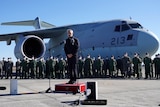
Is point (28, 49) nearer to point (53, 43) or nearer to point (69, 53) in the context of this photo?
point (53, 43)

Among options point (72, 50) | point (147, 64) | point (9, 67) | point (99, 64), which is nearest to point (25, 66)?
point (9, 67)

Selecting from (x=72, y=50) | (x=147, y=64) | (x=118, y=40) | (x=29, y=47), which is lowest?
(x=147, y=64)

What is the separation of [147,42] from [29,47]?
287 inches

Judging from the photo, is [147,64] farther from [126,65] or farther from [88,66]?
[88,66]

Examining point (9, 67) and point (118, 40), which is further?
point (9, 67)

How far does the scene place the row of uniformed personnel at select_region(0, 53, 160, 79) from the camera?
Result: 1731 cm

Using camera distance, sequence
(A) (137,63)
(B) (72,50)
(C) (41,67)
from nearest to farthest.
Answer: (B) (72,50)
(A) (137,63)
(C) (41,67)

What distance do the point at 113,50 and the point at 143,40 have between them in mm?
1994

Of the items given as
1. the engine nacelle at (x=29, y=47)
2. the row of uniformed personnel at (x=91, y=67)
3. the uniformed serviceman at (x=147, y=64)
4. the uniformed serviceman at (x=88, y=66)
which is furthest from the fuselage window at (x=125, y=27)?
the engine nacelle at (x=29, y=47)

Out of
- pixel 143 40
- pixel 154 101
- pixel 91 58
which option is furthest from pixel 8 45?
pixel 154 101

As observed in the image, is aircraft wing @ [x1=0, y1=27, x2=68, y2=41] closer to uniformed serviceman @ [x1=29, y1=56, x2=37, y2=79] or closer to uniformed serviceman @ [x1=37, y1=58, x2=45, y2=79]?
uniformed serviceman @ [x1=29, y1=56, x2=37, y2=79]

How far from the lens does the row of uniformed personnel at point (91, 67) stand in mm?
17312

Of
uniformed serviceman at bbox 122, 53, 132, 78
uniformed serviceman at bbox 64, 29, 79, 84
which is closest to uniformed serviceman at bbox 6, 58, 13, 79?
uniformed serviceman at bbox 122, 53, 132, 78

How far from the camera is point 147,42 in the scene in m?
17.3
